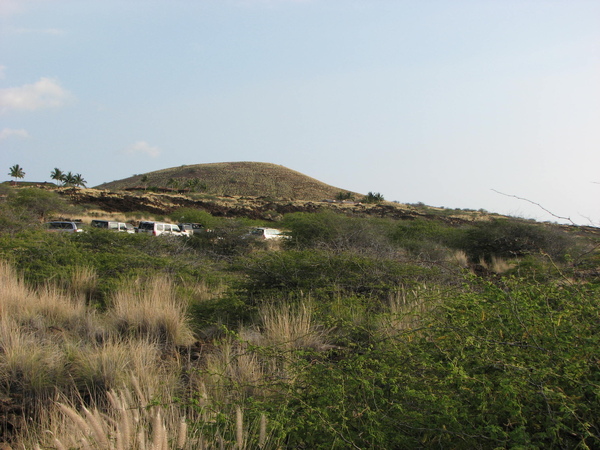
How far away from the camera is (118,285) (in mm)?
9906

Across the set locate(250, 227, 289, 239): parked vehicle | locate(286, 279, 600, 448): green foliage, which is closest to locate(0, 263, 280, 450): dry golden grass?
locate(286, 279, 600, 448): green foliage

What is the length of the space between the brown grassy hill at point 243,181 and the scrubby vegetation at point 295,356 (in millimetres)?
88011

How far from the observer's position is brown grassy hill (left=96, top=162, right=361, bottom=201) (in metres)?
105

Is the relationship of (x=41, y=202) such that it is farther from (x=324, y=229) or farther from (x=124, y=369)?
(x=124, y=369)

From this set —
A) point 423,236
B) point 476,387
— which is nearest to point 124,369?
point 476,387

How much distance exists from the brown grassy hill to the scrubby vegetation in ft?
289

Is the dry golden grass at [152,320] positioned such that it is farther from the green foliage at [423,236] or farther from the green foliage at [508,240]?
the green foliage at [508,240]

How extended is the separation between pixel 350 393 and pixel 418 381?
1.64 feet

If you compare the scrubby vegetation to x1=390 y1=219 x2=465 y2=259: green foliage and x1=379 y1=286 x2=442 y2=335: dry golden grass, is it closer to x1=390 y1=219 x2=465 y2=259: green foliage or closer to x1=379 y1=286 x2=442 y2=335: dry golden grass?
x1=379 y1=286 x2=442 y2=335: dry golden grass

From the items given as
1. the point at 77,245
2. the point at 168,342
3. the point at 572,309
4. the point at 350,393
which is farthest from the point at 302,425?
the point at 77,245

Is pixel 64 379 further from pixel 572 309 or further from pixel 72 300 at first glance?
pixel 572 309

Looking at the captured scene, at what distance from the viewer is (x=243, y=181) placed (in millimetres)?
112875

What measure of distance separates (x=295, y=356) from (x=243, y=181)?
4307 inches

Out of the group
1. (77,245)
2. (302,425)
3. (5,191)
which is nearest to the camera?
(302,425)
